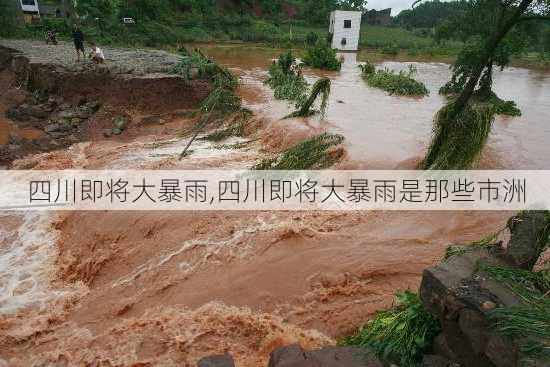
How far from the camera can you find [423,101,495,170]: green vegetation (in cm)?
557

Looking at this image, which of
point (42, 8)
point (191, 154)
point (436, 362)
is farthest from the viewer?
point (42, 8)

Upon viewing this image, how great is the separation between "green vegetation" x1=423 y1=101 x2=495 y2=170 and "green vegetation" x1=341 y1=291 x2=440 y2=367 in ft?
11.3

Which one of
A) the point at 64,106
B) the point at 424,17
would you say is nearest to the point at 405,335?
the point at 64,106

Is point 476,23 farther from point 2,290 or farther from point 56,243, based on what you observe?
point 2,290

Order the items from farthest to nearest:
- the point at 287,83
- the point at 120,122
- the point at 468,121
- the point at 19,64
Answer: the point at 287,83 < the point at 19,64 < the point at 120,122 < the point at 468,121

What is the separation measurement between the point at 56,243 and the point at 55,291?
51.1 inches

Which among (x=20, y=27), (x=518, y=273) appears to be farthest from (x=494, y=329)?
(x=20, y=27)

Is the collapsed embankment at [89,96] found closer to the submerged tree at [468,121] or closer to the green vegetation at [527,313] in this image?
the submerged tree at [468,121]

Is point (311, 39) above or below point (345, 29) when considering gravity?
below

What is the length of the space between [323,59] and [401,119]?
1035cm

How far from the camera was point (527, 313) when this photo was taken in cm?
225

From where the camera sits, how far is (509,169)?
24.2ft

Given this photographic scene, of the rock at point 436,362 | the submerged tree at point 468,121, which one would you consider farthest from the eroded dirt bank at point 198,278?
the rock at point 436,362

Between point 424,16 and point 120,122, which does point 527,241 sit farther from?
point 424,16
